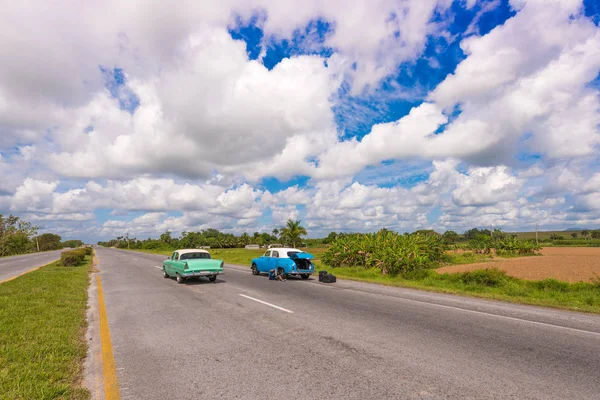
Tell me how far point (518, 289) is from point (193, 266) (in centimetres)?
1393

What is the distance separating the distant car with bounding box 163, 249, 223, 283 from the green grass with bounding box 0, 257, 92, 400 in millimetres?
4900

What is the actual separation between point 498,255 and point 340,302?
163 ft

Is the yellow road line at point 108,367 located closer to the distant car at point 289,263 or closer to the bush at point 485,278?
the distant car at point 289,263

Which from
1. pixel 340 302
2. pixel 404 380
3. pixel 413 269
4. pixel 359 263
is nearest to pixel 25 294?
pixel 340 302

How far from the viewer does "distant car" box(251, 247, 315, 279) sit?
57.0 feet

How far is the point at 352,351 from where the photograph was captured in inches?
215

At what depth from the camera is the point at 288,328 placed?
695 cm

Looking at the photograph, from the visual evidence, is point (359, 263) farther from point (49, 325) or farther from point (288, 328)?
point (49, 325)

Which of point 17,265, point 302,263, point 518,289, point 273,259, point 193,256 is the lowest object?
point 17,265

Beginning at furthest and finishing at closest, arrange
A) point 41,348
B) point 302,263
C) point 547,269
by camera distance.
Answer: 1. point 547,269
2. point 302,263
3. point 41,348

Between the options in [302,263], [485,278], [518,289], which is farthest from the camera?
[302,263]

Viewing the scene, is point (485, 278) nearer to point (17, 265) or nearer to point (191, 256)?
point (191, 256)

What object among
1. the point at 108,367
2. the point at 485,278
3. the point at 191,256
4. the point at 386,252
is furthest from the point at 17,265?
the point at 485,278

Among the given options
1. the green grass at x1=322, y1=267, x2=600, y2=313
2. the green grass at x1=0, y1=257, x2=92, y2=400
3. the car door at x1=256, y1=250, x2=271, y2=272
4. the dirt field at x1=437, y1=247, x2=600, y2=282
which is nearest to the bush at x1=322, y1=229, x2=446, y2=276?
the dirt field at x1=437, y1=247, x2=600, y2=282
